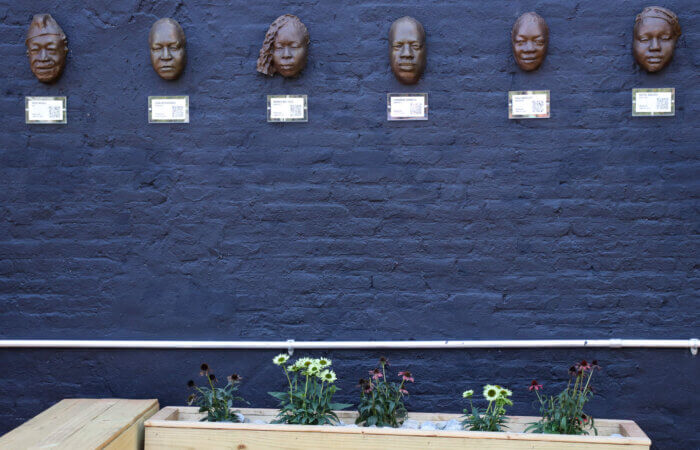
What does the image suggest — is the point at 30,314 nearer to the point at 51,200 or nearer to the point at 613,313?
the point at 51,200

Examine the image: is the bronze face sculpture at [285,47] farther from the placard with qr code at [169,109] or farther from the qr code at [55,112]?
the qr code at [55,112]

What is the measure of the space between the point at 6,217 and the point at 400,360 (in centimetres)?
211

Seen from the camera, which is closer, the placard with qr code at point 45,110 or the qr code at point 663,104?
the qr code at point 663,104

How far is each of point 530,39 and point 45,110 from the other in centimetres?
241

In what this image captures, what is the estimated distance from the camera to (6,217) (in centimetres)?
317

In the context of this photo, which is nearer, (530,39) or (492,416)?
(492,416)

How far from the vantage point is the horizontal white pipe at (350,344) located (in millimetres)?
2979

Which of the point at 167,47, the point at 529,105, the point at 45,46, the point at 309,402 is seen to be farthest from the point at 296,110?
the point at 309,402

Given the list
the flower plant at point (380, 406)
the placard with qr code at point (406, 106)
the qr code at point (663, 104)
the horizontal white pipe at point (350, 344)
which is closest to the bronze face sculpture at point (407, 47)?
the placard with qr code at point (406, 106)

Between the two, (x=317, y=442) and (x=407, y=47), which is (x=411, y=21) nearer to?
(x=407, y=47)

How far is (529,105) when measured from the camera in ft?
9.90

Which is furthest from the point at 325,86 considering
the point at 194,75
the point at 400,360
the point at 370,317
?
the point at 400,360

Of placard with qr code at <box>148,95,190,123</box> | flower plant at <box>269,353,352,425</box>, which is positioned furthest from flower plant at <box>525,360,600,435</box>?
placard with qr code at <box>148,95,190,123</box>

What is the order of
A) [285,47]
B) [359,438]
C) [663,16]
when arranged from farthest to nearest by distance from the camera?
[285,47] → [663,16] → [359,438]
